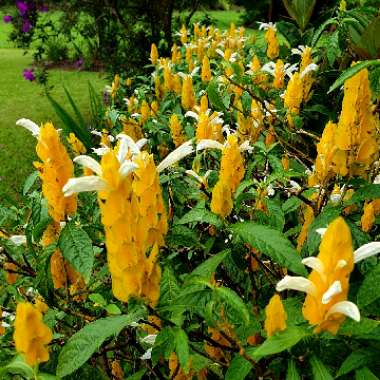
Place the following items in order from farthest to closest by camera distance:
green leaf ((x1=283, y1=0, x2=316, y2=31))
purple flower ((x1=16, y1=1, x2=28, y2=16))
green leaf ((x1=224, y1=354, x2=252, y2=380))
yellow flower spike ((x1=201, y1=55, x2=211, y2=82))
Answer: purple flower ((x1=16, y1=1, x2=28, y2=16)) → yellow flower spike ((x1=201, y1=55, x2=211, y2=82)) → green leaf ((x1=283, y1=0, x2=316, y2=31)) → green leaf ((x1=224, y1=354, x2=252, y2=380))

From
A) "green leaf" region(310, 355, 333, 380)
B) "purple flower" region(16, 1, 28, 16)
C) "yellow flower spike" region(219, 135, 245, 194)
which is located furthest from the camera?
"purple flower" region(16, 1, 28, 16)

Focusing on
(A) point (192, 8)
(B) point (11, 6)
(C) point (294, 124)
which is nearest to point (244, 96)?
(C) point (294, 124)

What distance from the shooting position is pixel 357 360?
3.43 ft

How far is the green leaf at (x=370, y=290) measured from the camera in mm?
1005

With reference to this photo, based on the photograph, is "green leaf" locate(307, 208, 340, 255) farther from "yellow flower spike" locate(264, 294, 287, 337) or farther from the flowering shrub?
"yellow flower spike" locate(264, 294, 287, 337)

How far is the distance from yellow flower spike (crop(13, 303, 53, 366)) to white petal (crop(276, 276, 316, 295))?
0.46m

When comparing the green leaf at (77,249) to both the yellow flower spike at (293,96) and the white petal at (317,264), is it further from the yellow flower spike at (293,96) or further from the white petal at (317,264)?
the yellow flower spike at (293,96)

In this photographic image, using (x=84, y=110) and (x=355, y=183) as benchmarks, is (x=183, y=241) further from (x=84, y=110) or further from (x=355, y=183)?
(x=84, y=110)

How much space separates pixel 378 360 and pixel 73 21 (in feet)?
21.1

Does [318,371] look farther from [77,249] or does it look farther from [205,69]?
[205,69]

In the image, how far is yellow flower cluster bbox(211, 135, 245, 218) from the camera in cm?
132

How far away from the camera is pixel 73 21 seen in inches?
263

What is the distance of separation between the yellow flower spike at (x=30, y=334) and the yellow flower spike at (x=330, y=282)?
46 cm

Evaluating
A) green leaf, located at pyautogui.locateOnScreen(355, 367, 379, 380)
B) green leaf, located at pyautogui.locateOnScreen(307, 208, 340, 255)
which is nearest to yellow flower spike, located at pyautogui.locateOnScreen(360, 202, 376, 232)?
green leaf, located at pyautogui.locateOnScreen(307, 208, 340, 255)
